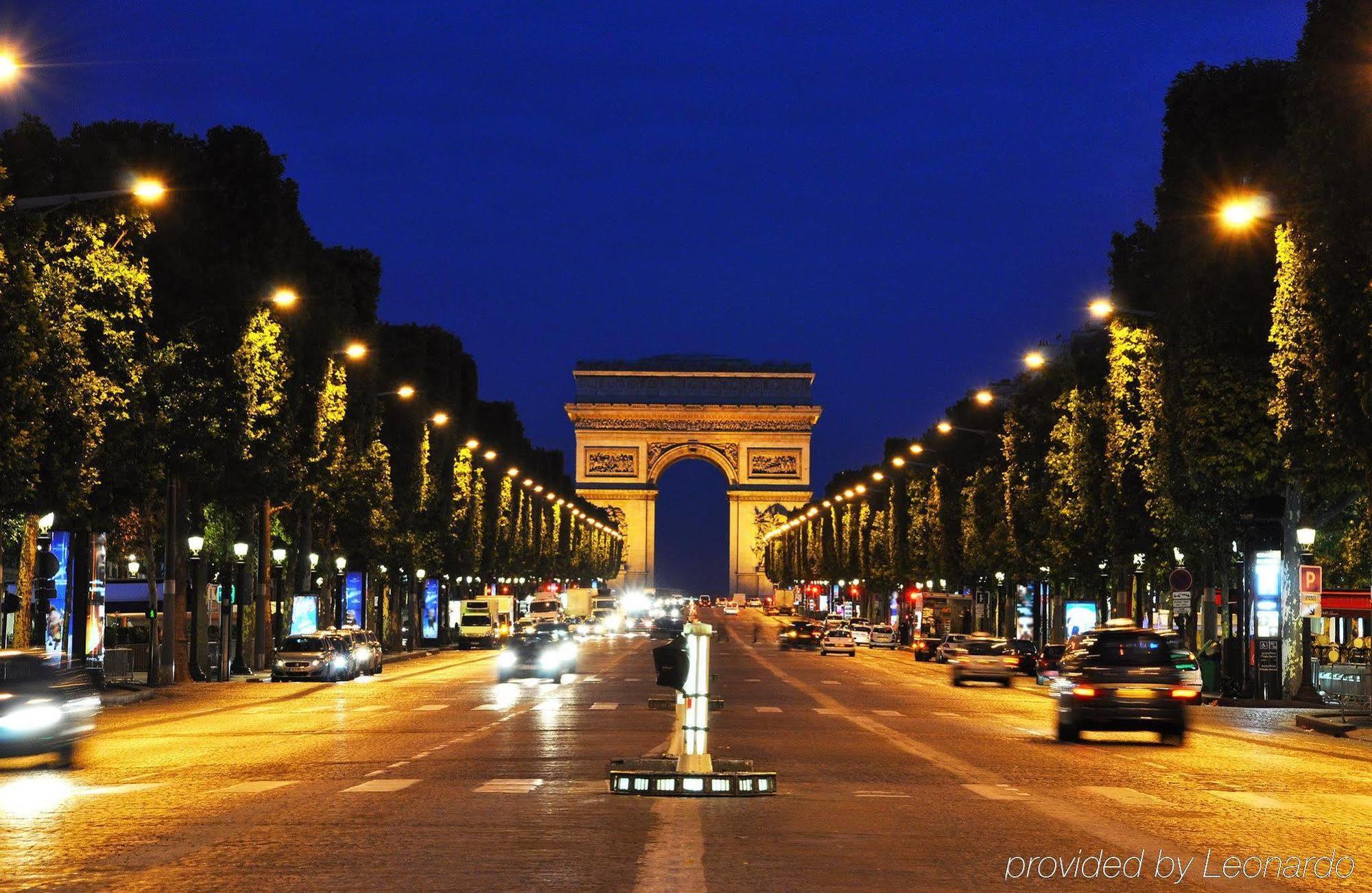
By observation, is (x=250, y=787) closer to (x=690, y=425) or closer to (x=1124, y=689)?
(x=1124, y=689)

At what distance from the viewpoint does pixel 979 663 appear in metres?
55.4

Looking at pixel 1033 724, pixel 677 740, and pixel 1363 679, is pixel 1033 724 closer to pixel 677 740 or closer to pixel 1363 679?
pixel 1363 679

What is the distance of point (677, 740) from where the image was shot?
A: 62.6 feet

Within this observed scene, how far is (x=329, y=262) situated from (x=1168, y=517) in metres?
29.0

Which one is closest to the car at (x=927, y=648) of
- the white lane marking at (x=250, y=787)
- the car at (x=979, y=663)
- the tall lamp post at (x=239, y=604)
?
the car at (x=979, y=663)

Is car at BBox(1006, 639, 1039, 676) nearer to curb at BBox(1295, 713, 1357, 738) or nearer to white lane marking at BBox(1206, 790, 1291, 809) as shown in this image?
curb at BBox(1295, 713, 1357, 738)

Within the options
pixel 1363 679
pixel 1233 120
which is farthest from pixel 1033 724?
pixel 1233 120

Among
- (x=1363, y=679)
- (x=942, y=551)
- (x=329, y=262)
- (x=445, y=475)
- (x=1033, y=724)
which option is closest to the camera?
(x=1033, y=724)

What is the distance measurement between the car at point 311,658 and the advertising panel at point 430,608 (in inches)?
1534

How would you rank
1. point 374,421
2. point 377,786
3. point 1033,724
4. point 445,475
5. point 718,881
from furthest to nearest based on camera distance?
point 445,475 → point 374,421 → point 1033,724 → point 377,786 → point 718,881

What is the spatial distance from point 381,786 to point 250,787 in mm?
1248

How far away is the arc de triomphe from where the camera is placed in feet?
627

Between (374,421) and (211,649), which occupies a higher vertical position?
(374,421)

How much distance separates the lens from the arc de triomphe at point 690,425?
191250mm
